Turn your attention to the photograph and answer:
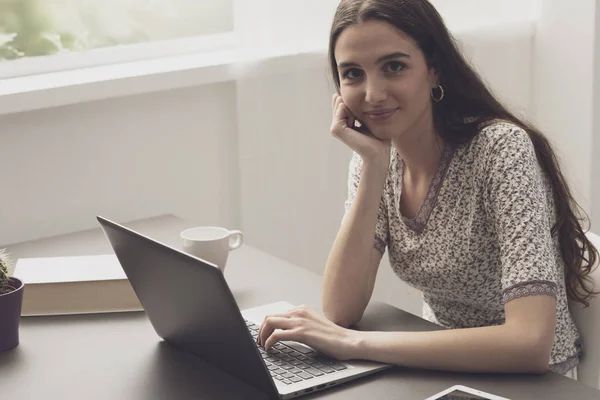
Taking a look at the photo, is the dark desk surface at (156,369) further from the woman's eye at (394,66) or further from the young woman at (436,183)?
the woman's eye at (394,66)

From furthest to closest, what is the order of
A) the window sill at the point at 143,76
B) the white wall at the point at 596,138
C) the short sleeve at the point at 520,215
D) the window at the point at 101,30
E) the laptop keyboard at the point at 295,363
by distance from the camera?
the white wall at the point at 596,138 → the window at the point at 101,30 → the window sill at the point at 143,76 → the short sleeve at the point at 520,215 → the laptop keyboard at the point at 295,363

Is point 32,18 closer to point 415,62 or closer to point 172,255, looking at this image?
point 415,62

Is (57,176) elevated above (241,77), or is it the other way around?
(241,77)

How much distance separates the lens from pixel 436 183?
1.63 m

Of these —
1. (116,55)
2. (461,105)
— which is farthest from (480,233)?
(116,55)

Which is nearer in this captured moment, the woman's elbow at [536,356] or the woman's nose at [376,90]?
the woman's elbow at [536,356]

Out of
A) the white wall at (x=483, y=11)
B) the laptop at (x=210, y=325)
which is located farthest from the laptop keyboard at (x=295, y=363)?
the white wall at (x=483, y=11)

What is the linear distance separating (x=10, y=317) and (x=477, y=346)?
68cm

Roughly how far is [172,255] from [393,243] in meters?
0.58

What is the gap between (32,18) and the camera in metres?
2.34

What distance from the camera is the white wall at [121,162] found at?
86.4 inches

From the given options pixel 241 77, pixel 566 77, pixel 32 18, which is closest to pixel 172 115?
pixel 241 77

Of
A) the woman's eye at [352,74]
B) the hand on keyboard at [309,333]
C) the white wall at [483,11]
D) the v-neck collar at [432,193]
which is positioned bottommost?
the hand on keyboard at [309,333]

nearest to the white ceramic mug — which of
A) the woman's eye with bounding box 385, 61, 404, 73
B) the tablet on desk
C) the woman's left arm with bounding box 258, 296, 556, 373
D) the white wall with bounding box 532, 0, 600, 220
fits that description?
the woman's left arm with bounding box 258, 296, 556, 373
